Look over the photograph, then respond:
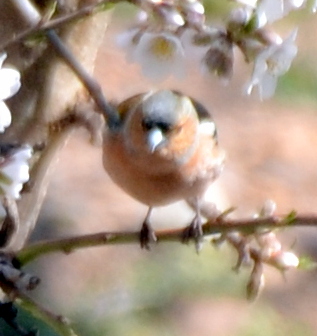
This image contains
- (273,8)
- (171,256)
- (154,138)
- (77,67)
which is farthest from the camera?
(171,256)

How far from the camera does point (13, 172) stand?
2.09 feet

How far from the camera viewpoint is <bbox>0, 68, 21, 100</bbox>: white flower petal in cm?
60

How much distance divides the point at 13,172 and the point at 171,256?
4.08 ft

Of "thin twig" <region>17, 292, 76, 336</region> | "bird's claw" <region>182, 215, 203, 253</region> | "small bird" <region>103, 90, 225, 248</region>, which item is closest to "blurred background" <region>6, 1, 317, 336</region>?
"small bird" <region>103, 90, 225, 248</region>

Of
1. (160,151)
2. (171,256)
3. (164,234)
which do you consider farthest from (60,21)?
(171,256)

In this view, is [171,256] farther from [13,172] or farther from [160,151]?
[13,172]

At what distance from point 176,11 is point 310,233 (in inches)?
57.4

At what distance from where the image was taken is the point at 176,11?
62 cm

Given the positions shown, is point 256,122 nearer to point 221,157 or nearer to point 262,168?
point 262,168

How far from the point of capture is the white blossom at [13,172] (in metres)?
0.64

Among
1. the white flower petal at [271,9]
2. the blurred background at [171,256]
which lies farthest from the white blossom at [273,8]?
the blurred background at [171,256]

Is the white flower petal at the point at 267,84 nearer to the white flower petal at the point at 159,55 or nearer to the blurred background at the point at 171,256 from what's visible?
the white flower petal at the point at 159,55

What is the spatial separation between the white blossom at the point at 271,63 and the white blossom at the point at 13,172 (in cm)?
16

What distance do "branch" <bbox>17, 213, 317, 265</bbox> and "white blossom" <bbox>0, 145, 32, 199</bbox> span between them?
7 cm
